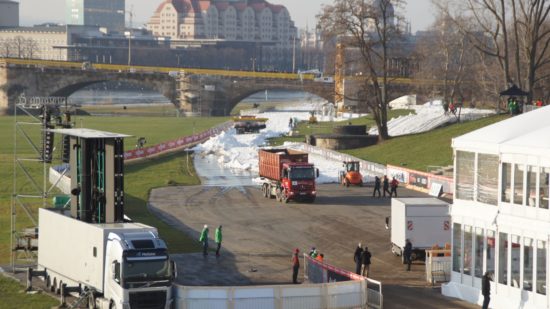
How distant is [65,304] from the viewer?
35.5m

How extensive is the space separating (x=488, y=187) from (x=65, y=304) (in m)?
14.0

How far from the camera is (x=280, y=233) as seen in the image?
2014 inches

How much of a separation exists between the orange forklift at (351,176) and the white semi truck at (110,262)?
110 ft

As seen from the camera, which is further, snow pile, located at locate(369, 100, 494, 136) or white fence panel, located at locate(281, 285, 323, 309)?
snow pile, located at locate(369, 100, 494, 136)

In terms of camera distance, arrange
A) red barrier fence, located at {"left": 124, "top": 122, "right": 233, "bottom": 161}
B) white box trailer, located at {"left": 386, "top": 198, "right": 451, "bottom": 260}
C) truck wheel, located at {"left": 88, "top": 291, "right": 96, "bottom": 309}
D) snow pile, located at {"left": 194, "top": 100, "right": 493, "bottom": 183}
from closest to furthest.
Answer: truck wheel, located at {"left": 88, "top": 291, "right": 96, "bottom": 309} → white box trailer, located at {"left": 386, "top": 198, "right": 451, "bottom": 260} → snow pile, located at {"left": 194, "top": 100, "right": 493, "bottom": 183} → red barrier fence, located at {"left": 124, "top": 122, "right": 233, "bottom": 161}

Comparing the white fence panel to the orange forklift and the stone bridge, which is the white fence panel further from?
the stone bridge

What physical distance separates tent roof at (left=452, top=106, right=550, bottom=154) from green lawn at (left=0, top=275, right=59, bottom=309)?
1448 cm

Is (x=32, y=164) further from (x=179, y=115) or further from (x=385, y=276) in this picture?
(x=179, y=115)

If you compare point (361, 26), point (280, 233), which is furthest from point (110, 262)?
point (361, 26)

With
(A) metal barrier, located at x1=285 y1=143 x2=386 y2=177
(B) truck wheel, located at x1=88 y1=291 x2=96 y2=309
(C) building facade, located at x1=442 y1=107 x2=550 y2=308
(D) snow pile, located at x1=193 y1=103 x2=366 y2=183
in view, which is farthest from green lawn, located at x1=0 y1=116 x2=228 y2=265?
(C) building facade, located at x1=442 y1=107 x2=550 y2=308

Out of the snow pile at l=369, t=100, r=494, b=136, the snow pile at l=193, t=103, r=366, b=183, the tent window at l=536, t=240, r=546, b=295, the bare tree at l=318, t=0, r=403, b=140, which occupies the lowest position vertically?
the snow pile at l=193, t=103, r=366, b=183

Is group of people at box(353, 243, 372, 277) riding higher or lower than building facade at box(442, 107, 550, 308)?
lower

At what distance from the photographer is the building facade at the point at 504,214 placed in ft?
110

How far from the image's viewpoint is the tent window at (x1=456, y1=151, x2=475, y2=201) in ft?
121
